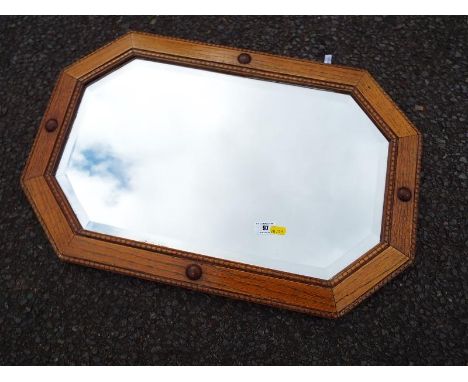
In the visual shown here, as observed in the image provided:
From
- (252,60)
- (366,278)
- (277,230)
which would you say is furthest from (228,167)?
(366,278)

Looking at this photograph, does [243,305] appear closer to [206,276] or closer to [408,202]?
[206,276]

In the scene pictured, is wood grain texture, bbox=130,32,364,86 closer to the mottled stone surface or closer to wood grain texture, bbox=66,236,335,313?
the mottled stone surface

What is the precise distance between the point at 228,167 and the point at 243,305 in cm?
41

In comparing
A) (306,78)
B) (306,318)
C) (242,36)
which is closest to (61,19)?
(242,36)

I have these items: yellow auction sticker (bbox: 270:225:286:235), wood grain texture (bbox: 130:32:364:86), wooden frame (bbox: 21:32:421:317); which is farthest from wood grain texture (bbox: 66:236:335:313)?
wood grain texture (bbox: 130:32:364:86)

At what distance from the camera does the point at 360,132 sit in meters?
1.47

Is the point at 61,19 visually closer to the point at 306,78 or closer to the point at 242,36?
the point at 242,36

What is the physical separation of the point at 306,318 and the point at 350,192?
0.38 m

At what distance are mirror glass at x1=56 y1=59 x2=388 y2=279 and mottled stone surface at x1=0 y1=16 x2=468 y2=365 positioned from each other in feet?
0.50

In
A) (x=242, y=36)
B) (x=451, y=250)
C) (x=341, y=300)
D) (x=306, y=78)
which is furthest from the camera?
(x=242, y=36)

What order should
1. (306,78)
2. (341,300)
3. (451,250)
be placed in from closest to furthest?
1. (341,300)
2. (451,250)
3. (306,78)

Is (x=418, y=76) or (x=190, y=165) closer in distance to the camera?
(x=190, y=165)

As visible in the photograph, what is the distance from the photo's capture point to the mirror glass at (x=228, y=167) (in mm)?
1354

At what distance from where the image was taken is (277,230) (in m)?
1.37
